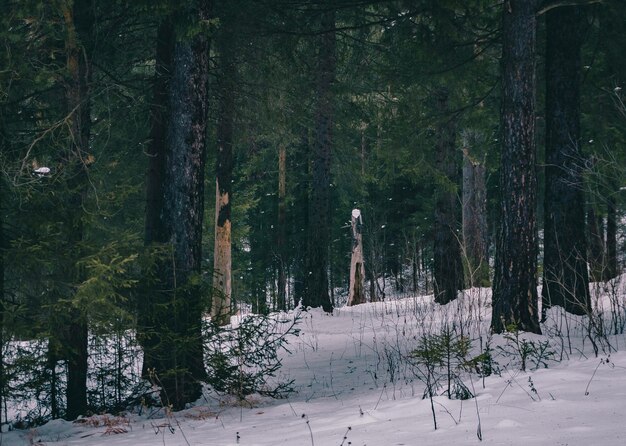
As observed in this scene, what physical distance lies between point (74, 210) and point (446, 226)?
10.2 m

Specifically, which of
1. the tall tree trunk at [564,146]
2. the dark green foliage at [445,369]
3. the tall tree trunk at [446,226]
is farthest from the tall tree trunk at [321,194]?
the dark green foliage at [445,369]

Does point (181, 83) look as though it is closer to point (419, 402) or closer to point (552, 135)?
point (419, 402)

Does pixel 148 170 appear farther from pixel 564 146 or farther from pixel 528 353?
pixel 564 146

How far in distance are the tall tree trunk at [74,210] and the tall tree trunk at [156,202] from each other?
69 cm

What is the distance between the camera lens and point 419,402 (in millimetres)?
5766

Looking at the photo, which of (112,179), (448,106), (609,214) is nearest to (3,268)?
(112,179)

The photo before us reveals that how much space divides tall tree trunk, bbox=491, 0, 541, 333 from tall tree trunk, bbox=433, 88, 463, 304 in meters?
5.77

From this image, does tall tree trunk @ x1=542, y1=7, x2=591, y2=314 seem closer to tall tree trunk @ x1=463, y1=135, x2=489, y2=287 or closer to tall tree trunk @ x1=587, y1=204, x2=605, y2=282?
tall tree trunk @ x1=587, y1=204, x2=605, y2=282

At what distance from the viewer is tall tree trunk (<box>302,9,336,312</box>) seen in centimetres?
1531

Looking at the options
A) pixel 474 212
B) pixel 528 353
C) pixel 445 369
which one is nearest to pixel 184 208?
pixel 445 369

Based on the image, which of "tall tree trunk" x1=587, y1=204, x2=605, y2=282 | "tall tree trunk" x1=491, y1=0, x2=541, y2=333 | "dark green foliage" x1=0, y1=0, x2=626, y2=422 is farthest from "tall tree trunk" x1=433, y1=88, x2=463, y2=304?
"tall tree trunk" x1=491, y1=0, x2=541, y2=333

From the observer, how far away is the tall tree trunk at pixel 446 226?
15.3 meters

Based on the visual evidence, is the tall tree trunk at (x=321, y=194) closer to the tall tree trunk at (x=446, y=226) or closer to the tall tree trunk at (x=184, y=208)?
the tall tree trunk at (x=446, y=226)

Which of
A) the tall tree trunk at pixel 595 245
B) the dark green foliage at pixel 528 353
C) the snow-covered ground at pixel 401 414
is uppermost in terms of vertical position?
the tall tree trunk at pixel 595 245
